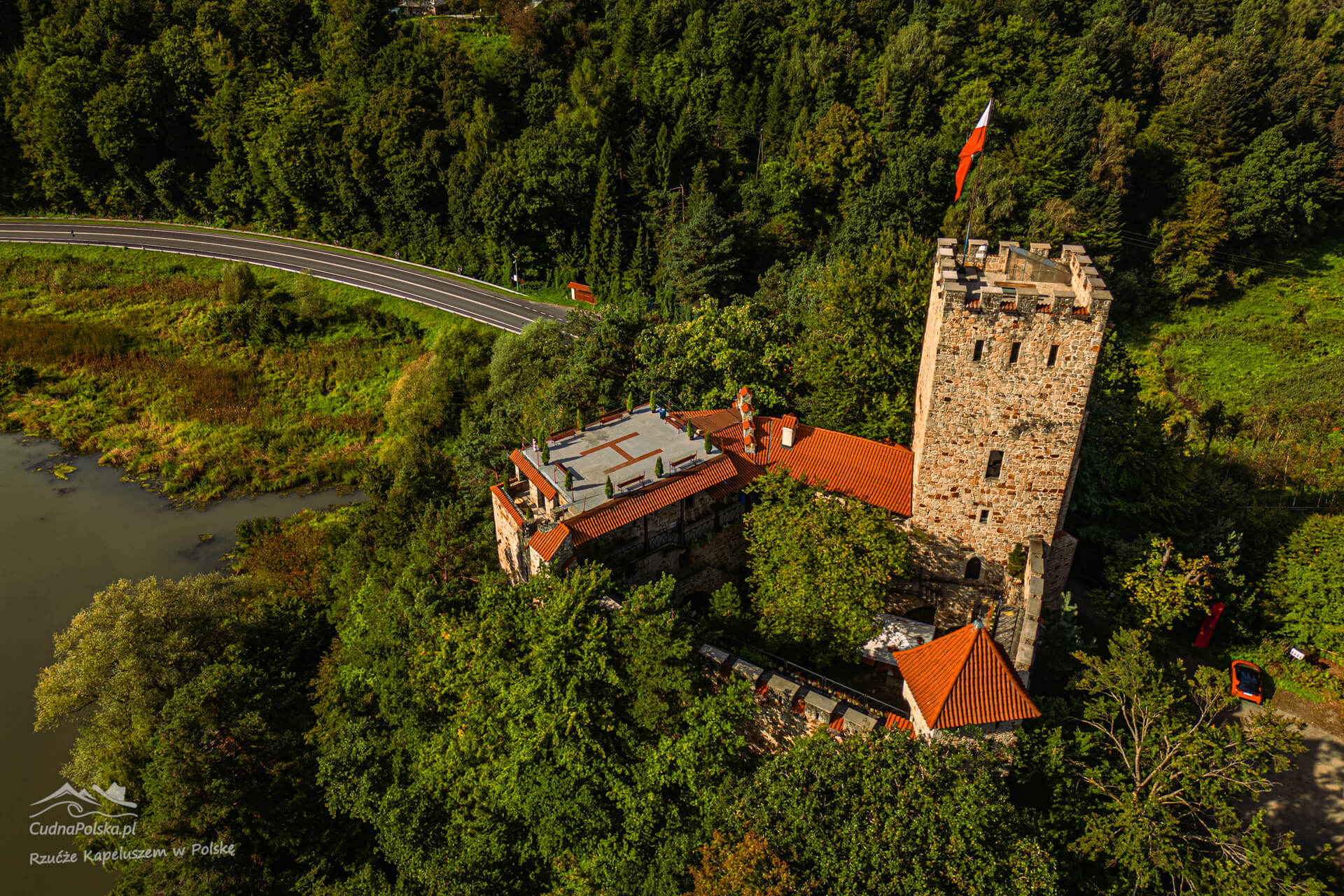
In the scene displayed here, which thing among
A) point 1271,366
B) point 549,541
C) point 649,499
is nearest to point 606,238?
point 649,499

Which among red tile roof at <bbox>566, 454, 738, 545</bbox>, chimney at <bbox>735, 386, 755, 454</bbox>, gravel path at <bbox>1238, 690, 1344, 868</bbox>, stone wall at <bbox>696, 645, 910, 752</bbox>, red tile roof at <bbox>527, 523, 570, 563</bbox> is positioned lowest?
gravel path at <bbox>1238, 690, 1344, 868</bbox>

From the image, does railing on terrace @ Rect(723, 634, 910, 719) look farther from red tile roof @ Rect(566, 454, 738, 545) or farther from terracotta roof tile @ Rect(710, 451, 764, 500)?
terracotta roof tile @ Rect(710, 451, 764, 500)

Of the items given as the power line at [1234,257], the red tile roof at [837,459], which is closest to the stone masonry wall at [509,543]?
the red tile roof at [837,459]

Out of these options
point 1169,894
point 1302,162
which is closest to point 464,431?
point 1169,894

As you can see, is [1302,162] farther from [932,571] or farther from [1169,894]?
[1169,894]

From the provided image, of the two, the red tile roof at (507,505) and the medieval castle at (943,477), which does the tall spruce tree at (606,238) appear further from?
the red tile roof at (507,505)

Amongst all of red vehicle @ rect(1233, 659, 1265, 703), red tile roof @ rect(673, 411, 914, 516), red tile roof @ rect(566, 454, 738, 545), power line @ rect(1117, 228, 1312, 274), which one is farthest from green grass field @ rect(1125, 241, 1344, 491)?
red tile roof @ rect(566, 454, 738, 545)
